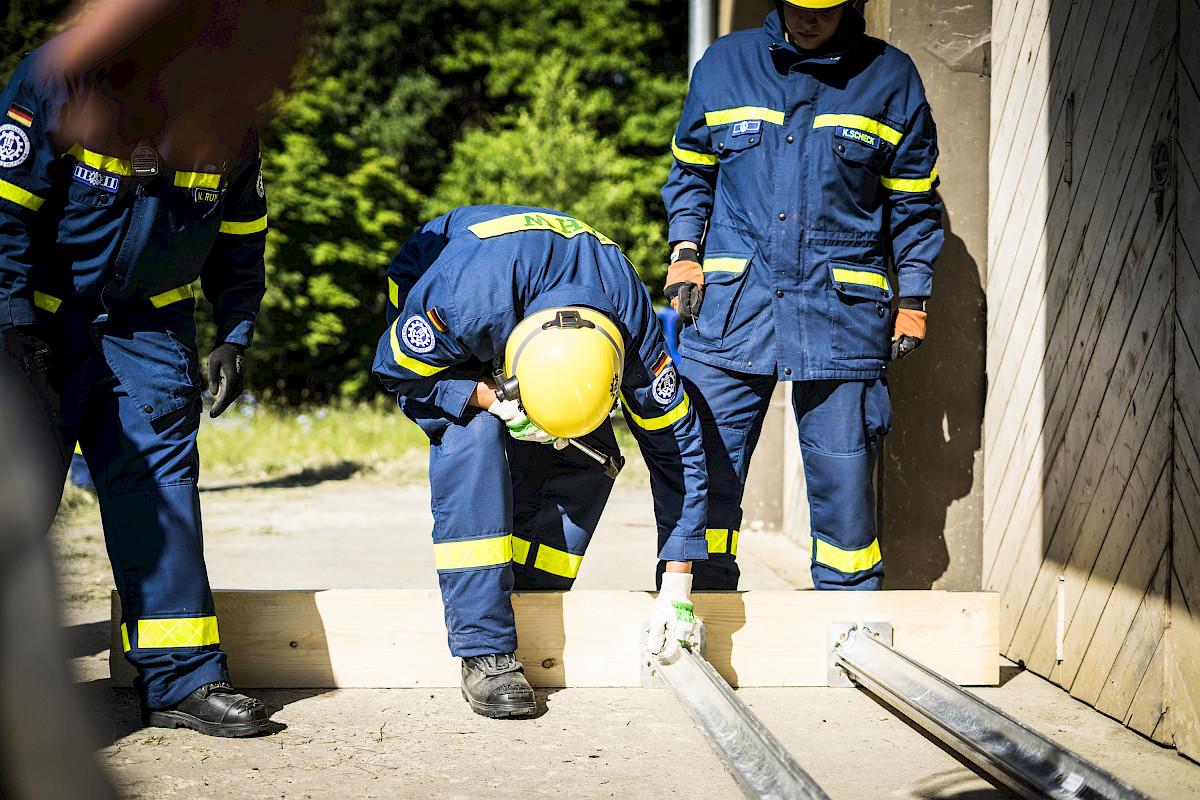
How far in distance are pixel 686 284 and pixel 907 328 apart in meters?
0.82

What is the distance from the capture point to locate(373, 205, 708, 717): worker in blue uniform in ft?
9.72

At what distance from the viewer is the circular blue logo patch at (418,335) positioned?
10.2 ft

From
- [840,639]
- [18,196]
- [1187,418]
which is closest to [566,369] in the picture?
[840,639]

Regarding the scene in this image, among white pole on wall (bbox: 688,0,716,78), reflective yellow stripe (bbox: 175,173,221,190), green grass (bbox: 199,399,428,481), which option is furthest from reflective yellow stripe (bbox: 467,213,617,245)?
green grass (bbox: 199,399,428,481)

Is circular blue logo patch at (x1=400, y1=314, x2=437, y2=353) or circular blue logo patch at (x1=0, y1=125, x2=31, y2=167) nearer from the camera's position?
circular blue logo patch at (x1=0, y1=125, x2=31, y2=167)

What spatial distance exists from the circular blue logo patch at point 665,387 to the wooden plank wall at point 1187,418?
57.4 inches

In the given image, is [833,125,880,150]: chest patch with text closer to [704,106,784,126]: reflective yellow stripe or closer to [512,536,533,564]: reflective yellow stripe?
[704,106,784,126]: reflective yellow stripe

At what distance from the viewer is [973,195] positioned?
167 inches

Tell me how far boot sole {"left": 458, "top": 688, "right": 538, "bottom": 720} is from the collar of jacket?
2381 millimetres

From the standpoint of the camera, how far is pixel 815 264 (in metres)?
3.59

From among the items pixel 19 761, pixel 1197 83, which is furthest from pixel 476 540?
pixel 1197 83

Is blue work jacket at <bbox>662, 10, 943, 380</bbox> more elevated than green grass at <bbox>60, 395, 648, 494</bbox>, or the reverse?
blue work jacket at <bbox>662, 10, 943, 380</bbox>

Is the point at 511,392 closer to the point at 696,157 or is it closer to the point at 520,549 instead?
the point at 520,549

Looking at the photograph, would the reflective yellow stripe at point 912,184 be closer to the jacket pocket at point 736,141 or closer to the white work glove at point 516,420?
the jacket pocket at point 736,141
